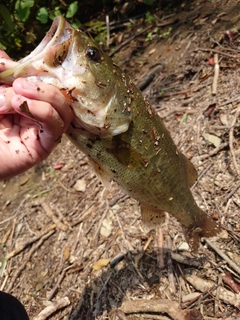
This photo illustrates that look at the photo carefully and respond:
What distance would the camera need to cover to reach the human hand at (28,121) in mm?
1508

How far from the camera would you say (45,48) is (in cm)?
160

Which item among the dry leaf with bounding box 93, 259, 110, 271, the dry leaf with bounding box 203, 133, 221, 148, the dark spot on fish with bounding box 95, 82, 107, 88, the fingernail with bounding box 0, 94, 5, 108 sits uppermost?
the fingernail with bounding box 0, 94, 5, 108

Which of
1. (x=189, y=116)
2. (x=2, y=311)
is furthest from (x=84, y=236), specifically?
(x=189, y=116)

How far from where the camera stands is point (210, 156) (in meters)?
→ 3.37

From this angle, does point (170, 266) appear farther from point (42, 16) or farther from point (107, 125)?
point (42, 16)

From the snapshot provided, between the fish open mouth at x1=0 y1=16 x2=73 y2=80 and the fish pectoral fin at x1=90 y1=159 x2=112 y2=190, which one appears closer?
the fish open mouth at x1=0 y1=16 x2=73 y2=80

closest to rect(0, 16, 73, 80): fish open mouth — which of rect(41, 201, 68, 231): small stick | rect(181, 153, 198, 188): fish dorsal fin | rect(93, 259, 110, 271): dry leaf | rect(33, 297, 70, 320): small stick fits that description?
rect(181, 153, 198, 188): fish dorsal fin

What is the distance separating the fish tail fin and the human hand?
50.5 inches

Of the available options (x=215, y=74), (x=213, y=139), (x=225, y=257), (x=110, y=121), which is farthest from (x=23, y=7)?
(x=225, y=257)

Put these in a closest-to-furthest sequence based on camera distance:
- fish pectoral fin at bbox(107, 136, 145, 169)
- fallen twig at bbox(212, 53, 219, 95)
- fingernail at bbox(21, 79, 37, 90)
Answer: fingernail at bbox(21, 79, 37, 90) → fish pectoral fin at bbox(107, 136, 145, 169) → fallen twig at bbox(212, 53, 219, 95)

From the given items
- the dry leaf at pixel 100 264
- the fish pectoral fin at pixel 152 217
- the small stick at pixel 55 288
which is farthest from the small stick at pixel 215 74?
the small stick at pixel 55 288

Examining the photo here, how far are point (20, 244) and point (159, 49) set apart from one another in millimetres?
3275

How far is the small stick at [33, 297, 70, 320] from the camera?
309 centimetres

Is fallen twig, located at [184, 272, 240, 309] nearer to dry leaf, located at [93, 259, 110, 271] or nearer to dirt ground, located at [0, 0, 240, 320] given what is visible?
dirt ground, located at [0, 0, 240, 320]
